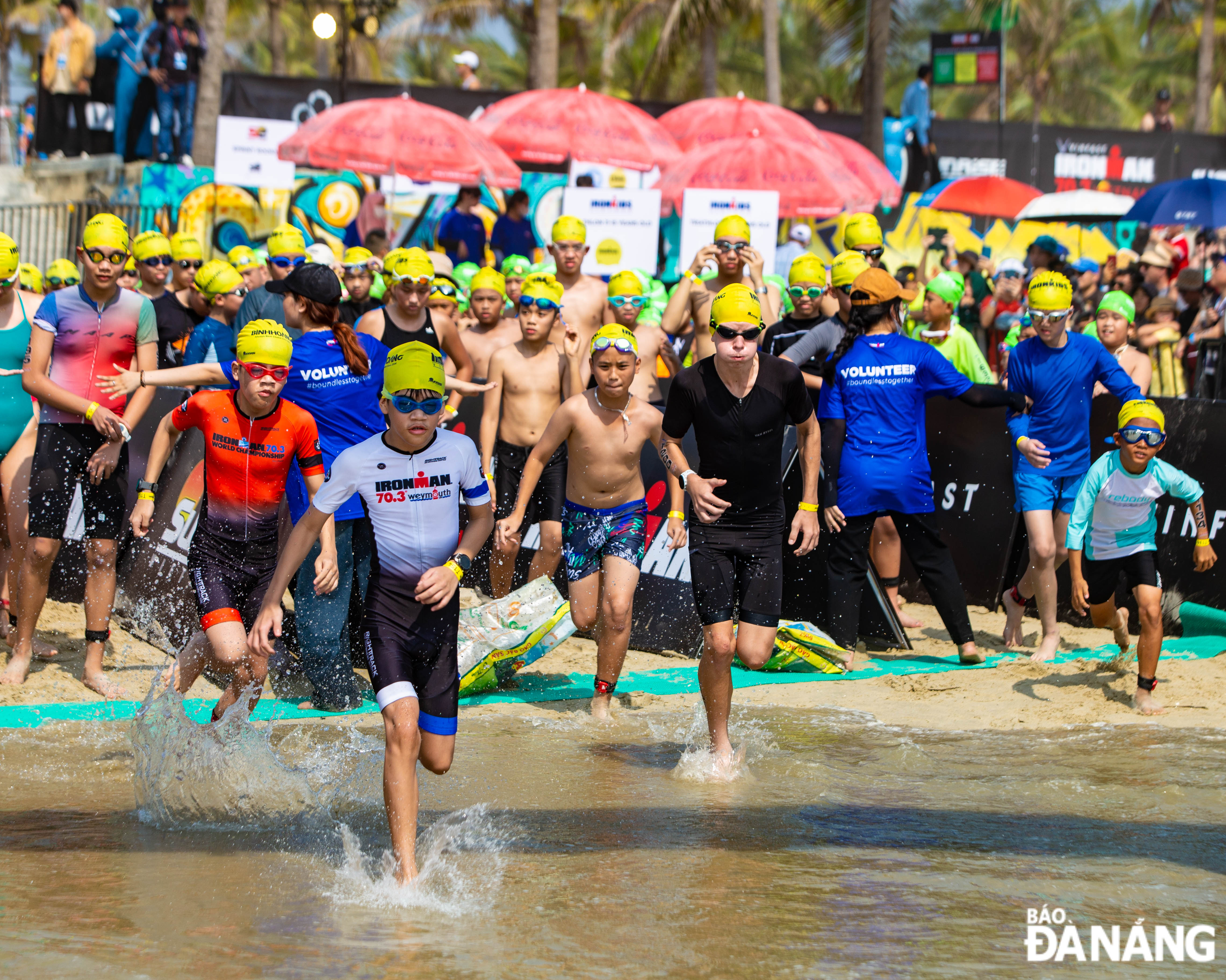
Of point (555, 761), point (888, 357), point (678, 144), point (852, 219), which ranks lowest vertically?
point (555, 761)

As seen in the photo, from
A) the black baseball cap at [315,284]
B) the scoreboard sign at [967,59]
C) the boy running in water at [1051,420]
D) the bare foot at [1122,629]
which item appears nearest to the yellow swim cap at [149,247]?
the black baseball cap at [315,284]

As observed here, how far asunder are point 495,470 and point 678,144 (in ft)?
30.1

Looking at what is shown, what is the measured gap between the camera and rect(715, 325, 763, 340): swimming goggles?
18.5ft

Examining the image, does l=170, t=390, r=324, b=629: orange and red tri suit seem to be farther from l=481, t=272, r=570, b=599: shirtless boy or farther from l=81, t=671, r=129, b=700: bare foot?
l=481, t=272, r=570, b=599: shirtless boy

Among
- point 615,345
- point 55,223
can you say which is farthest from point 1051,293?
point 55,223

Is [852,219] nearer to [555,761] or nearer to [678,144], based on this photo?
[555,761]

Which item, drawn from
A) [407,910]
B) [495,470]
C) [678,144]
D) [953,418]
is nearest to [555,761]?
[407,910]

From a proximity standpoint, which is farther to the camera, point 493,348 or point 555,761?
point 493,348

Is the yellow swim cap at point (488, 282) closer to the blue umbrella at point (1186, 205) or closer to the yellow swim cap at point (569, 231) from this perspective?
the yellow swim cap at point (569, 231)

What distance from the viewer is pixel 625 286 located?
8586 mm

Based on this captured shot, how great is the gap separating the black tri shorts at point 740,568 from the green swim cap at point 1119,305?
387 cm

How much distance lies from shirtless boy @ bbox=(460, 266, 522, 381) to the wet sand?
2437mm

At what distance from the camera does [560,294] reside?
322 inches

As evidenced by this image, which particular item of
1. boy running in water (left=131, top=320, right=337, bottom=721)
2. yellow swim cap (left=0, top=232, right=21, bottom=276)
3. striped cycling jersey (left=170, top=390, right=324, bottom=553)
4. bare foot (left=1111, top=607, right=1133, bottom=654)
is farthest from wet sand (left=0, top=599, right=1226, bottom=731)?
yellow swim cap (left=0, top=232, right=21, bottom=276)
